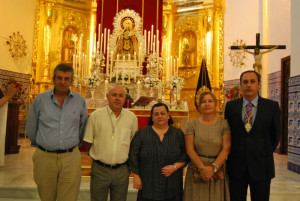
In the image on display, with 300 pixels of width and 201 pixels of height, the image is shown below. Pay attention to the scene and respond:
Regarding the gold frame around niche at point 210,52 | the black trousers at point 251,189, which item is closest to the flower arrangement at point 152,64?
the gold frame around niche at point 210,52

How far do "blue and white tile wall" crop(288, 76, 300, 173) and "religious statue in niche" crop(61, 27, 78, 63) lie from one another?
729cm

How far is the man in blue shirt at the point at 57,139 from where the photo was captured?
7.12 ft

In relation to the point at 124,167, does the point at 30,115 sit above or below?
above

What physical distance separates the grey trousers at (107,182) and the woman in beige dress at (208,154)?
1.77ft

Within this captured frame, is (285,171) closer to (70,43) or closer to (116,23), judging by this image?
(116,23)

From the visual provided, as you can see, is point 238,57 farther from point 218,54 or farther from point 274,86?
point 274,86

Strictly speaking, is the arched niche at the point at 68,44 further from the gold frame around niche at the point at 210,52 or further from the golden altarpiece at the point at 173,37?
the gold frame around niche at the point at 210,52

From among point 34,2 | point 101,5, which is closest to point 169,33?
point 101,5

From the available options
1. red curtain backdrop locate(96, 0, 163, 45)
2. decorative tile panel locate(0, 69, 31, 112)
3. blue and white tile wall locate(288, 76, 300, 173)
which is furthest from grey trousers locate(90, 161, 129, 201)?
red curtain backdrop locate(96, 0, 163, 45)

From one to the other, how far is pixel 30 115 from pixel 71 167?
0.55 metres

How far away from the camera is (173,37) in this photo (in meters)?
9.79

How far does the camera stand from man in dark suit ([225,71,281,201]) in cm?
220

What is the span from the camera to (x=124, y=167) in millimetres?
2328

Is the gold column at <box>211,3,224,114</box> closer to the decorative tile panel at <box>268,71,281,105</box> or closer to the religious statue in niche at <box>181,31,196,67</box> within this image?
the religious statue in niche at <box>181,31,196,67</box>
